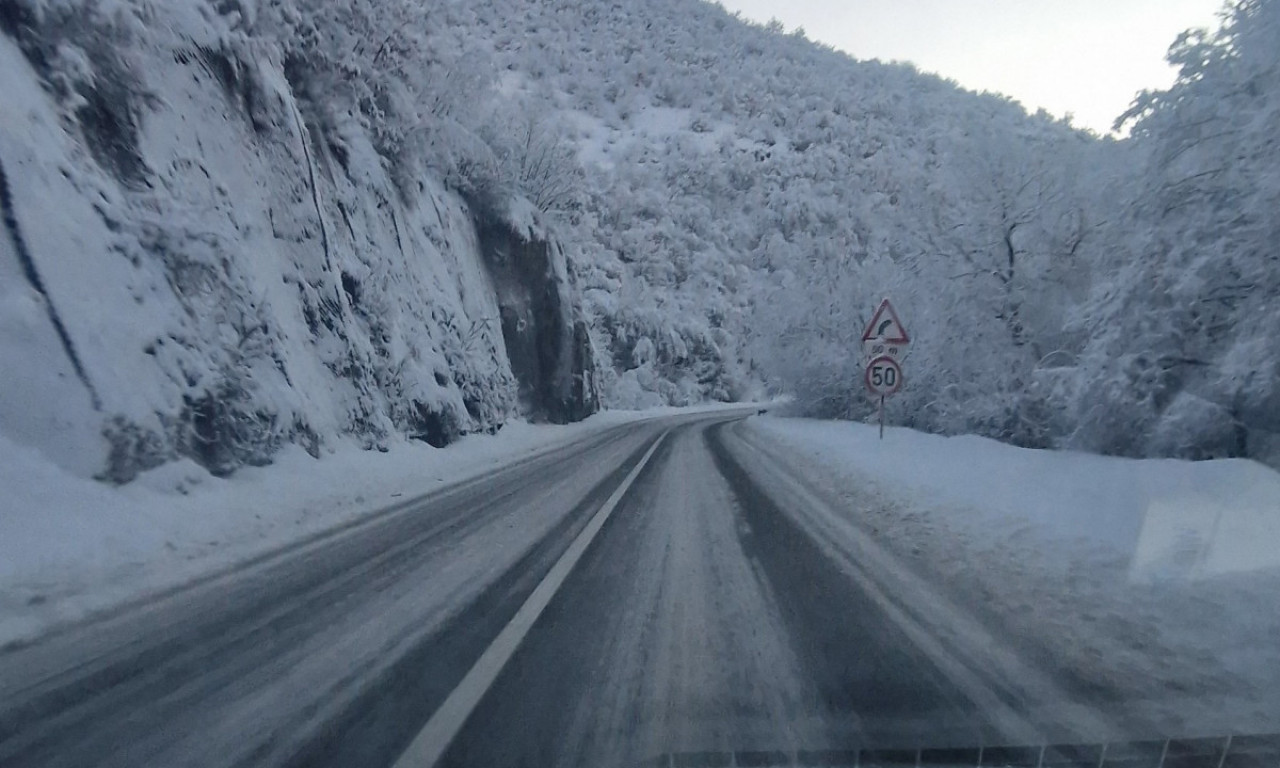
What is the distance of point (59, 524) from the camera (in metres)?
7.17

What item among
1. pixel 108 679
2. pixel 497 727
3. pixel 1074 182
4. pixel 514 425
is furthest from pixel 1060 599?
pixel 514 425

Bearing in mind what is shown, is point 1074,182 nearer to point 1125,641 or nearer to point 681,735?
point 1125,641

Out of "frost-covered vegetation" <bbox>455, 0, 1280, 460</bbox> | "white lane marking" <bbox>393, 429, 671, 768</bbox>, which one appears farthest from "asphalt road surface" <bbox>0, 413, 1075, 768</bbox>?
"frost-covered vegetation" <bbox>455, 0, 1280, 460</bbox>

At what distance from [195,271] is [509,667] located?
9116mm

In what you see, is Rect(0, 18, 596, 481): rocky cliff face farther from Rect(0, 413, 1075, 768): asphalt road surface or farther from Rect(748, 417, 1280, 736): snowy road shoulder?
Rect(748, 417, 1280, 736): snowy road shoulder

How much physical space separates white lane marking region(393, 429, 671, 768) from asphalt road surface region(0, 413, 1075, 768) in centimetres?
1

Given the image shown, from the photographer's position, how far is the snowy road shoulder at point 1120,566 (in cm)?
421

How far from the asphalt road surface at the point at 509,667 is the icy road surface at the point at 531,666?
0.02 metres

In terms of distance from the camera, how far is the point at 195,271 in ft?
37.1

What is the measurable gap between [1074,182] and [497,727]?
18755 millimetres

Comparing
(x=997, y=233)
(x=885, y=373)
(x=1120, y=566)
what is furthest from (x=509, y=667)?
(x=997, y=233)

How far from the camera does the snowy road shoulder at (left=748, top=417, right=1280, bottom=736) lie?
4215 millimetres

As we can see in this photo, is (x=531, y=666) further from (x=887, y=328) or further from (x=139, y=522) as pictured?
(x=887, y=328)

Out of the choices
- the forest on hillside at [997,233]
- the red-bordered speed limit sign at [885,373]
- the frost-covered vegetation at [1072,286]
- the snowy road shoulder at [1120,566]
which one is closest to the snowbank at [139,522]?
the forest on hillside at [997,233]
